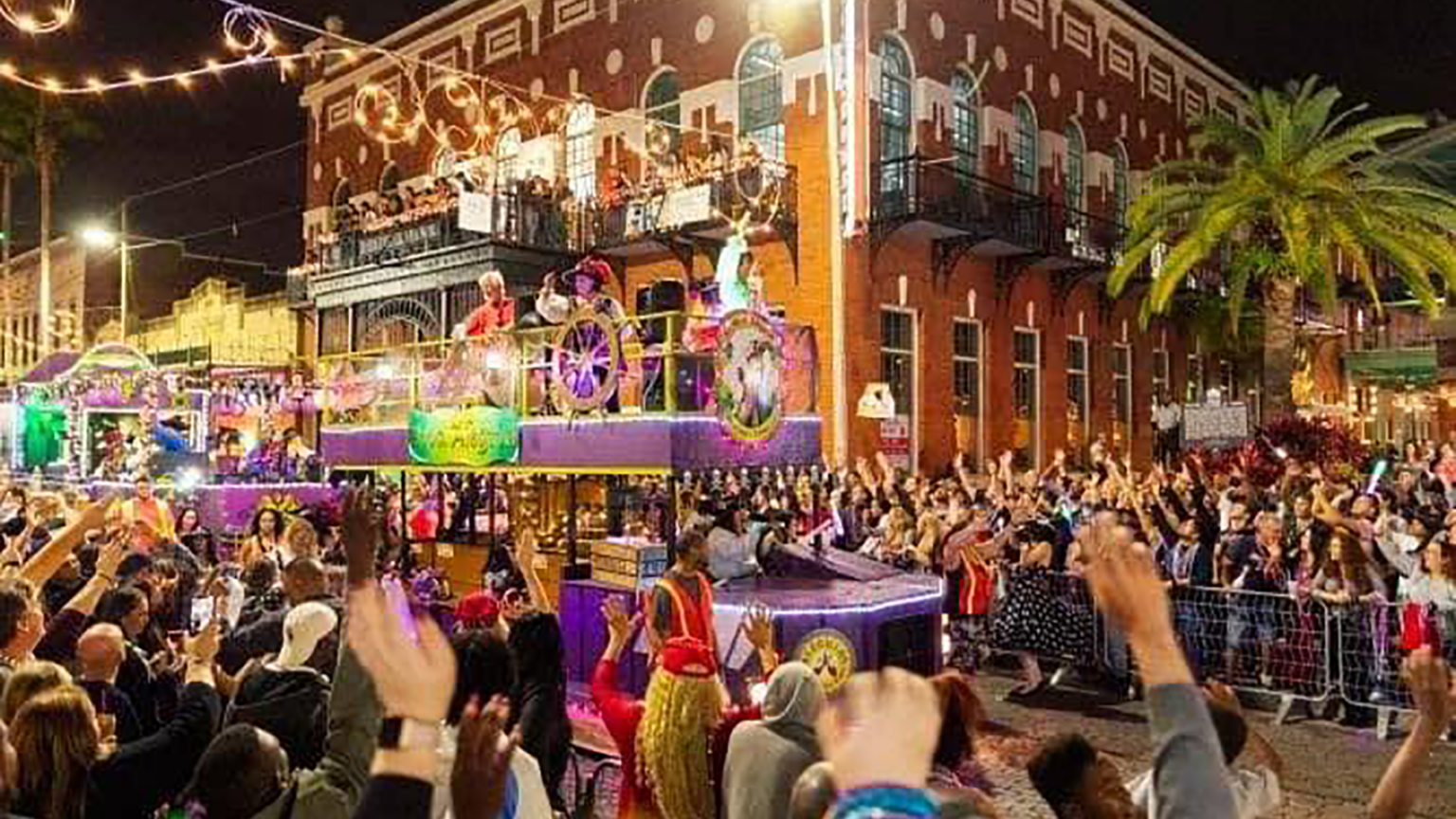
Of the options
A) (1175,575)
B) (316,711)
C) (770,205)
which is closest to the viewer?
(316,711)

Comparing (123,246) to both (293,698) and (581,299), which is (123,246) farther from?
(293,698)

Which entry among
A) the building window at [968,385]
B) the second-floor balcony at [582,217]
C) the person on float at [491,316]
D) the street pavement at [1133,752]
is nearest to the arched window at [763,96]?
the second-floor balcony at [582,217]

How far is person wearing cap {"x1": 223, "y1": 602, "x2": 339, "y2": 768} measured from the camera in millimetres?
4434

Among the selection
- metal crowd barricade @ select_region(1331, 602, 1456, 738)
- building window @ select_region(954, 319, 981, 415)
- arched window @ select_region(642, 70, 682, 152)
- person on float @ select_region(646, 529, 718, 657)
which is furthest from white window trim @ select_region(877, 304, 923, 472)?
person on float @ select_region(646, 529, 718, 657)

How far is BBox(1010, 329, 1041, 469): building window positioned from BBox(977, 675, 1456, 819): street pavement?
46.0 feet

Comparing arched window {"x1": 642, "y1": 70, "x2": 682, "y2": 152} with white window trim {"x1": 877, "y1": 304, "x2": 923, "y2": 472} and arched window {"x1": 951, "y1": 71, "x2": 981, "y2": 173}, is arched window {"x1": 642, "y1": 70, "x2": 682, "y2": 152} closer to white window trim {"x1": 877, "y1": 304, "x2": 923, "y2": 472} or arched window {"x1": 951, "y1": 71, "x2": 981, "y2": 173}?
arched window {"x1": 951, "y1": 71, "x2": 981, "y2": 173}

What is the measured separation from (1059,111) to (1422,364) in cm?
2116

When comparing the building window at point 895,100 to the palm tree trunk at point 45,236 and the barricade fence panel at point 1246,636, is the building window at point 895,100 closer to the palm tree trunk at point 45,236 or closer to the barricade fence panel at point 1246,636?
the barricade fence panel at point 1246,636

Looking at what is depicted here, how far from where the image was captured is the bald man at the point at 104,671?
183 inches

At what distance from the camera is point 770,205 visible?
21469 millimetres

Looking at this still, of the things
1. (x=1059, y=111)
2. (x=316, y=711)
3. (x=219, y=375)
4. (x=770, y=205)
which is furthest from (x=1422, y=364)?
(x=316, y=711)

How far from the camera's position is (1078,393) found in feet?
91.0

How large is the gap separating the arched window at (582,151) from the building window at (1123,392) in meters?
13.1

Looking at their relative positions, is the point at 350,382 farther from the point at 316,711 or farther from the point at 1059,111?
the point at 1059,111
